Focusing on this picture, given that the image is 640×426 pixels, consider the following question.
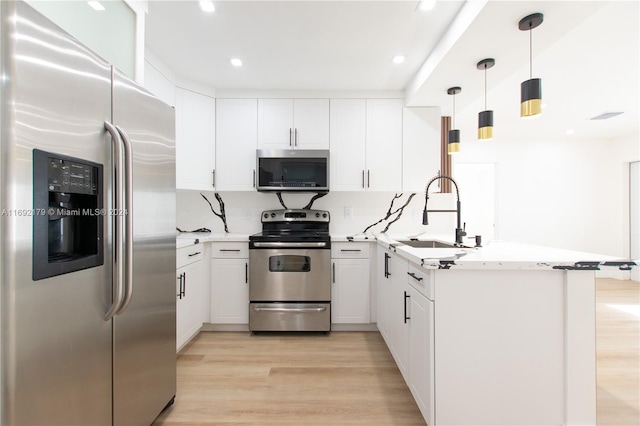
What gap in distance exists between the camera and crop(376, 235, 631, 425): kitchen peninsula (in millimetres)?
1392

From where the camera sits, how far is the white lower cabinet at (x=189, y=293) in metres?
2.38

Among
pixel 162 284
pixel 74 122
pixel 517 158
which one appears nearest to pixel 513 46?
pixel 74 122

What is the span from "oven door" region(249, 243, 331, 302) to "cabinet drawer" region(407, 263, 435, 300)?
3.95 ft

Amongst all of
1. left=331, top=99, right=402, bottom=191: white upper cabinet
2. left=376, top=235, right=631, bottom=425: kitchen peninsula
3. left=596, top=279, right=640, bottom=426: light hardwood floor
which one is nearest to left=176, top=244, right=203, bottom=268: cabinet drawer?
left=331, top=99, right=402, bottom=191: white upper cabinet

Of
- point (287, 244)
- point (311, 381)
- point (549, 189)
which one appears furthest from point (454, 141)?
point (549, 189)

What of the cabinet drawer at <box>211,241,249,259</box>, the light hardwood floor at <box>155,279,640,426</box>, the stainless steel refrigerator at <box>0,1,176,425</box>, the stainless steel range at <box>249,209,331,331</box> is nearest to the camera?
the stainless steel refrigerator at <box>0,1,176,425</box>

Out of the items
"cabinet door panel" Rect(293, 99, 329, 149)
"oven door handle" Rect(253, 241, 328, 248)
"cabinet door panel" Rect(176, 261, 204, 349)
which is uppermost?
"cabinet door panel" Rect(293, 99, 329, 149)

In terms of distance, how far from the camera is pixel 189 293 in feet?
8.52

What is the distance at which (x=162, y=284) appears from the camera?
155cm

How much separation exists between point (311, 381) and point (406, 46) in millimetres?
2610

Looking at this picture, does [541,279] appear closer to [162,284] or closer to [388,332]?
[388,332]

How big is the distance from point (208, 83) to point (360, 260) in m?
2.40

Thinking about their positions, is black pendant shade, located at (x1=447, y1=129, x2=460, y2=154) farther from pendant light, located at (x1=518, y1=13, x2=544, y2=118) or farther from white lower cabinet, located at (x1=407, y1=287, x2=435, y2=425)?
white lower cabinet, located at (x1=407, y1=287, x2=435, y2=425)

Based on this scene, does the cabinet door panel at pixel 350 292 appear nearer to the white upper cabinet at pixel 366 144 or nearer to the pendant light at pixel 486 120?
the white upper cabinet at pixel 366 144
